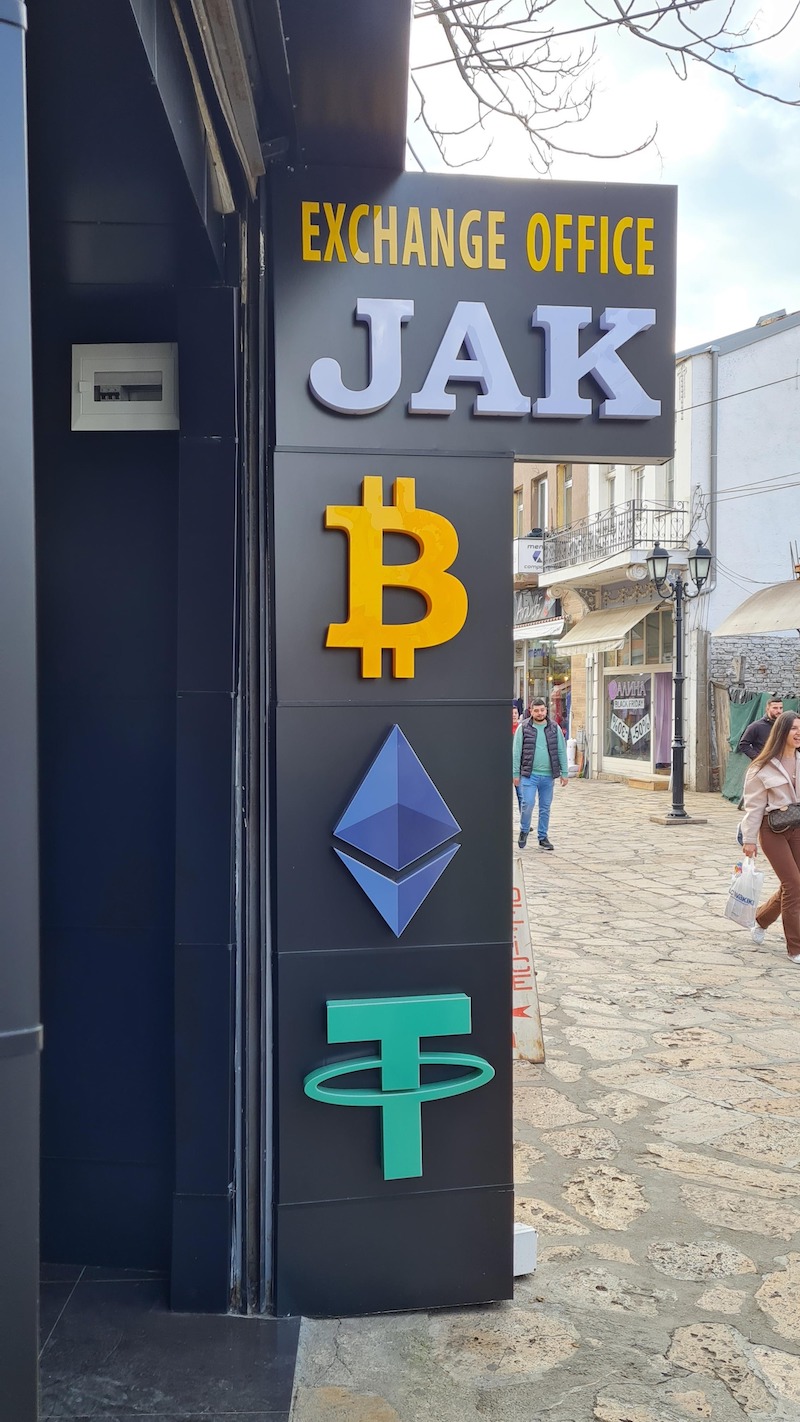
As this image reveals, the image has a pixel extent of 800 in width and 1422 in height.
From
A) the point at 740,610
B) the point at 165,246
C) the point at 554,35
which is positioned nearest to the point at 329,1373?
the point at 165,246

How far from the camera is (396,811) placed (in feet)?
9.98

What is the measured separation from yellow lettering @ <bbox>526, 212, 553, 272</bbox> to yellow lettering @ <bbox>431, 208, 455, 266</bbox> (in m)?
0.25

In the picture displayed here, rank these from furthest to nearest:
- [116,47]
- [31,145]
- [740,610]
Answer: [740,610]
[31,145]
[116,47]

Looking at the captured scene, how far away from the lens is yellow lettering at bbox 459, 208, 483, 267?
3070 millimetres

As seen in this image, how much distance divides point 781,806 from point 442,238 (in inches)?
215

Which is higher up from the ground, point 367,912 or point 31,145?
point 31,145

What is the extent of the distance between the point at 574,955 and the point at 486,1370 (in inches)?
194

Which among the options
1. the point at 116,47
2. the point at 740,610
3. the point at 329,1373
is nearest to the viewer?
the point at 116,47

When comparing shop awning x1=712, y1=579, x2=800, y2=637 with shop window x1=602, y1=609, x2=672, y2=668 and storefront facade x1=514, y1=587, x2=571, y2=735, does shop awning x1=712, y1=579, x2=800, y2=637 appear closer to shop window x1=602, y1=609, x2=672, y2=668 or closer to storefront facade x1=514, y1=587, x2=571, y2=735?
shop window x1=602, y1=609, x2=672, y2=668

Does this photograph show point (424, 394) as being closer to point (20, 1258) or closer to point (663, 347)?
point (663, 347)

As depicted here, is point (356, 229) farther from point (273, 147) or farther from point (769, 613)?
point (769, 613)

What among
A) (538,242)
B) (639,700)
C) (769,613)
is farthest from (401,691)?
(639,700)

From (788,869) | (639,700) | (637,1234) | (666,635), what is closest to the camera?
(637,1234)

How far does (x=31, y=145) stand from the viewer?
2.40 m
